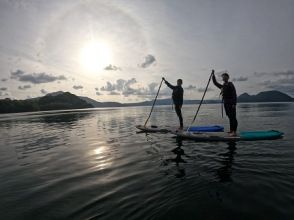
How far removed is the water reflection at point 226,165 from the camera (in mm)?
7552

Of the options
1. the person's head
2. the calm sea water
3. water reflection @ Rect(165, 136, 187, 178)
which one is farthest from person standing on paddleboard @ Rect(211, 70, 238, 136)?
water reflection @ Rect(165, 136, 187, 178)

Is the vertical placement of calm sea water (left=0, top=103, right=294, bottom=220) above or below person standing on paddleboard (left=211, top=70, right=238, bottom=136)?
below

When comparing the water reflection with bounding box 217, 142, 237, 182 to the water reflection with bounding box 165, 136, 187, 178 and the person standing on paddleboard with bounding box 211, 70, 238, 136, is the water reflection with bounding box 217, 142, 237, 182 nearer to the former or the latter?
the water reflection with bounding box 165, 136, 187, 178

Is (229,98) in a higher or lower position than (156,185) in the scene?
higher

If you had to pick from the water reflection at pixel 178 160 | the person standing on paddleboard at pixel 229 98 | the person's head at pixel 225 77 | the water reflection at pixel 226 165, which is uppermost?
the person's head at pixel 225 77

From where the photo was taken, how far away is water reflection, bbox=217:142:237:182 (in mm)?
7552

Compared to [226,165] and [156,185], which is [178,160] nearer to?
[226,165]

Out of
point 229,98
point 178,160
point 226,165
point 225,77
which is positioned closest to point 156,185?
point 178,160

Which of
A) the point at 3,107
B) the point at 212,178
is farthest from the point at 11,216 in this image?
the point at 3,107

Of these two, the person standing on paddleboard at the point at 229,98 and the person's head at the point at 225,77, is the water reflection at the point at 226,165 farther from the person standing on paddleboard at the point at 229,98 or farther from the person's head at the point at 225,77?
the person's head at the point at 225,77

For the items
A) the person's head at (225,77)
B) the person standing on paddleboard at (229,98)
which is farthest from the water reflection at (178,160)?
the person's head at (225,77)

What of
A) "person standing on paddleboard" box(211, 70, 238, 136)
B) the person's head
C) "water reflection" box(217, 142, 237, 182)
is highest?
the person's head

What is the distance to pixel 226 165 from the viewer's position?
9.02 meters

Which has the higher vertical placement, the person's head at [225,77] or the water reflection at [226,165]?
the person's head at [225,77]
